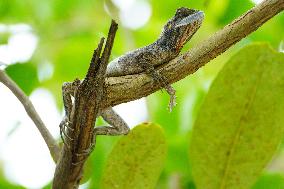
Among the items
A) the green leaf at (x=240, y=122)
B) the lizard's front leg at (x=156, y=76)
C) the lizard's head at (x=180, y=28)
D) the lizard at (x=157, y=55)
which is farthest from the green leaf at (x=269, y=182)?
the lizard's head at (x=180, y=28)

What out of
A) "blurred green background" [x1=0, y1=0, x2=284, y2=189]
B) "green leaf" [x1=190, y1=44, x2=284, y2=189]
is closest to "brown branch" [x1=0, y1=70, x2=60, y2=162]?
"blurred green background" [x1=0, y1=0, x2=284, y2=189]

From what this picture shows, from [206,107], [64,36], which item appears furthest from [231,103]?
[64,36]

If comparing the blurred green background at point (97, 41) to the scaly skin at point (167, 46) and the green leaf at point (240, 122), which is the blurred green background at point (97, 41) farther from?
the green leaf at point (240, 122)

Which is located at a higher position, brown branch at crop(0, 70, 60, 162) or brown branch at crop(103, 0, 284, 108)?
brown branch at crop(0, 70, 60, 162)

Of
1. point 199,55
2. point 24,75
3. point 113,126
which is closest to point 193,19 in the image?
point 113,126

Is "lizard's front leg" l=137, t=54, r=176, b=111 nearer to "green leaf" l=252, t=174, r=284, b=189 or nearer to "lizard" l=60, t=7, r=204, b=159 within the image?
"lizard" l=60, t=7, r=204, b=159
